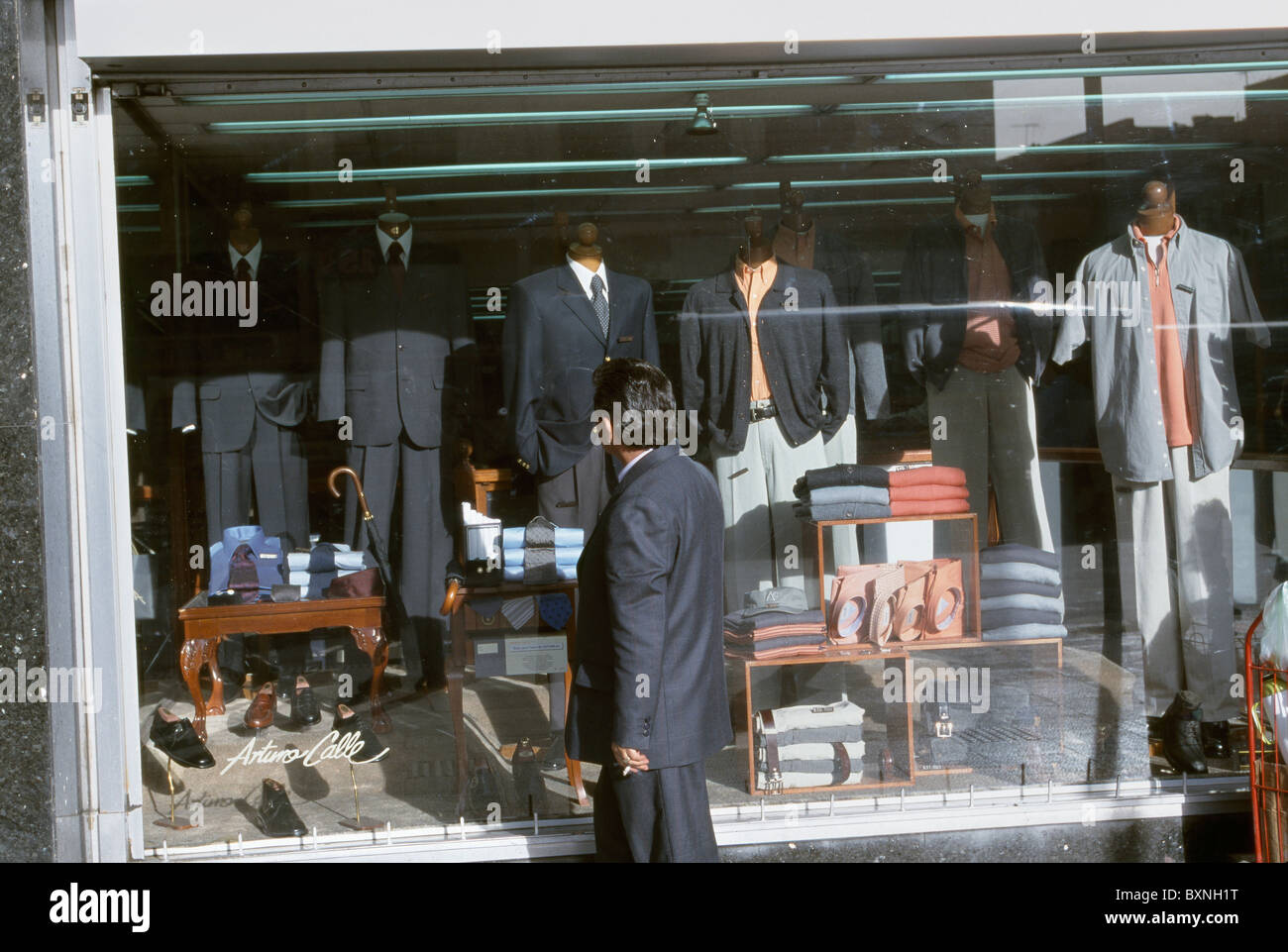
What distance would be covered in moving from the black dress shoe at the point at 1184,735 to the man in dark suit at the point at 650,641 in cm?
191

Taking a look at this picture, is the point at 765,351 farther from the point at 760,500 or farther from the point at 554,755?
the point at 554,755

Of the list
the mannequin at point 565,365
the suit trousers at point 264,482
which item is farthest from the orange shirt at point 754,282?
the suit trousers at point 264,482

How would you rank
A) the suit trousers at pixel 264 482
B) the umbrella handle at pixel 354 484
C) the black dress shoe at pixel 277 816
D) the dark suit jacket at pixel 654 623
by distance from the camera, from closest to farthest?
the dark suit jacket at pixel 654 623 → the black dress shoe at pixel 277 816 → the suit trousers at pixel 264 482 → the umbrella handle at pixel 354 484

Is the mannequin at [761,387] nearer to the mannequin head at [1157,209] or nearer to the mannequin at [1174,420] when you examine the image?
the mannequin at [1174,420]

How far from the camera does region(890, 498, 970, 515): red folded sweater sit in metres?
3.94

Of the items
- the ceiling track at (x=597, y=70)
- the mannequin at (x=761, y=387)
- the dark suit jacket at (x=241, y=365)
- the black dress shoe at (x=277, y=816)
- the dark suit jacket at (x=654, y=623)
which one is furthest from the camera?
the mannequin at (x=761, y=387)

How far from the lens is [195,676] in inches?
145

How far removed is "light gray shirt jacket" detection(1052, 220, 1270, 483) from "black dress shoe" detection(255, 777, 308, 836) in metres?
3.19

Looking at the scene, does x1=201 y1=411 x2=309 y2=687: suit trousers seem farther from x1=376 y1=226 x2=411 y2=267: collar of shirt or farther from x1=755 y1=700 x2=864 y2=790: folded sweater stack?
x1=755 y1=700 x2=864 y2=790: folded sweater stack

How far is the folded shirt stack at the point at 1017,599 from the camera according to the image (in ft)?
13.0

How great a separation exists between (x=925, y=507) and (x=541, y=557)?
1.38 meters

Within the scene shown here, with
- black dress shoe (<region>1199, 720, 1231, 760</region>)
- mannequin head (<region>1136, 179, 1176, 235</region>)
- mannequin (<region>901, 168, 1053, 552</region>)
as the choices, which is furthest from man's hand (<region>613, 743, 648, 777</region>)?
mannequin head (<region>1136, 179, 1176, 235</region>)

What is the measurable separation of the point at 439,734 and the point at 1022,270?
272 cm

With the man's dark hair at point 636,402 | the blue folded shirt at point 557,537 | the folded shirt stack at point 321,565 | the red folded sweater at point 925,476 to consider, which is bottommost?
the folded shirt stack at point 321,565
